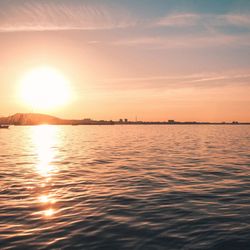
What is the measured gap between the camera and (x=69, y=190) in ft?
61.0

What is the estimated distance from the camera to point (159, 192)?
17938 millimetres

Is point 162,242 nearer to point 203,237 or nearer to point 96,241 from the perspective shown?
point 203,237

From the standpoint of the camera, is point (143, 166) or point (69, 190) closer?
point (69, 190)

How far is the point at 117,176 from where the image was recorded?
23.6 metres

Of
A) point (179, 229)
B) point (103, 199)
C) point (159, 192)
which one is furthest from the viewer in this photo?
point (159, 192)

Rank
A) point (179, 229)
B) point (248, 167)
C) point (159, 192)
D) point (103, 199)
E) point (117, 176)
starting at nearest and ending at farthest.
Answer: point (179, 229)
point (103, 199)
point (159, 192)
point (117, 176)
point (248, 167)

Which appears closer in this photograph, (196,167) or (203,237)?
(203,237)

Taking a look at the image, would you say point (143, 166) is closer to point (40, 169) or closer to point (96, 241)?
point (40, 169)

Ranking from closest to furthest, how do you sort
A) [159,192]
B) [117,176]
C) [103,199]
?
[103,199] → [159,192] → [117,176]

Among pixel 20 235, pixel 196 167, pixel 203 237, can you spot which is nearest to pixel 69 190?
pixel 20 235

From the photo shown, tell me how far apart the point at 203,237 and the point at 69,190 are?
10.4 m


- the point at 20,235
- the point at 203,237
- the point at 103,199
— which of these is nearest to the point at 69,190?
the point at 103,199

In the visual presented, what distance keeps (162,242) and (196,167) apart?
62.1 ft

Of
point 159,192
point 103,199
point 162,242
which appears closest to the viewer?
point 162,242
